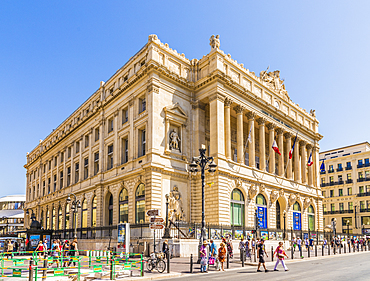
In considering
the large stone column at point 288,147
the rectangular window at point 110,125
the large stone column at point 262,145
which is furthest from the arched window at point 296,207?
the rectangular window at point 110,125

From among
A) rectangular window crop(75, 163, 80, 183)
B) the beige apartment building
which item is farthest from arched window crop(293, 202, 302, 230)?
rectangular window crop(75, 163, 80, 183)

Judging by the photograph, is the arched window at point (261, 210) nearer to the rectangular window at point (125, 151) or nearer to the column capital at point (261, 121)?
the column capital at point (261, 121)

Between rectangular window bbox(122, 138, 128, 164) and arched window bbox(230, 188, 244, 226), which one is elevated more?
rectangular window bbox(122, 138, 128, 164)

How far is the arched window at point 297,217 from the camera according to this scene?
2047 inches

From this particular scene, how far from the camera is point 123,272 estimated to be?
61.0ft

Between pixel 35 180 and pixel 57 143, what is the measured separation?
18059 millimetres

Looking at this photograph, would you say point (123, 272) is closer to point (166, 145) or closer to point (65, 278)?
point (65, 278)

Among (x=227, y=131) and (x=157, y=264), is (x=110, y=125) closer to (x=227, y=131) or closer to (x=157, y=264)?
(x=227, y=131)

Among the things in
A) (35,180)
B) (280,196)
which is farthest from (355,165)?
(35,180)

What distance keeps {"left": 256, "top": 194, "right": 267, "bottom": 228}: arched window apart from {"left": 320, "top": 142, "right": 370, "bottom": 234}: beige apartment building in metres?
40.5

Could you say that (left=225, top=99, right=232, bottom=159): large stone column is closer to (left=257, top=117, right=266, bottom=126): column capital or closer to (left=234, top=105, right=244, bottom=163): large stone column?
(left=234, top=105, right=244, bottom=163): large stone column

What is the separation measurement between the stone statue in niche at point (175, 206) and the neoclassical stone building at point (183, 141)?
0.11 meters

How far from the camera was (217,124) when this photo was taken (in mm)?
39688

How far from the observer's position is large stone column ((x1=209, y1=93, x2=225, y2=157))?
129ft
